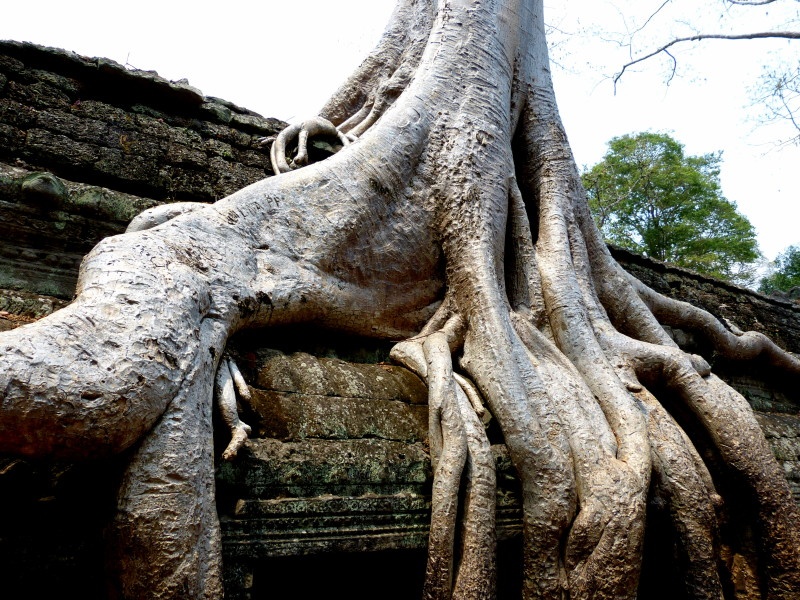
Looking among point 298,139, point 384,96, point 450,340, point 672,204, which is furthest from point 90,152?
point 672,204

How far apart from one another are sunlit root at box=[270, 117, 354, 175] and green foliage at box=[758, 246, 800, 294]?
1850 cm

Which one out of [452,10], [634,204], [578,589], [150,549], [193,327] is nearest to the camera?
[150,549]

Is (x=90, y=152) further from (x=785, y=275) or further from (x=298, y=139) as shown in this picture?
(x=785, y=275)

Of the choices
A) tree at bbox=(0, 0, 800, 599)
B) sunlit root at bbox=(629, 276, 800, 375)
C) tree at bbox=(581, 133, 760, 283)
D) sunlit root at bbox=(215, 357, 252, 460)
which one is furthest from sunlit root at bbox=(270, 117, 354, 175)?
tree at bbox=(581, 133, 760, 283)

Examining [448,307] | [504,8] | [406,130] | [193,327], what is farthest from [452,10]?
[193,327]

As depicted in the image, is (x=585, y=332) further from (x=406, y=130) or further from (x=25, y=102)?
(x=25, y=102)

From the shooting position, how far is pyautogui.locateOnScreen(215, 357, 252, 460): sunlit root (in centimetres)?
159

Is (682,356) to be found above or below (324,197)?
below

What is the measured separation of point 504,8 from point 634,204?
13.8m

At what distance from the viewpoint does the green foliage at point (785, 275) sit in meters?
18.0

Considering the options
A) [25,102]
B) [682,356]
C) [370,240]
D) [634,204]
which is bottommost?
[682,356]

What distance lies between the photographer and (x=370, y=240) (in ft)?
8.32

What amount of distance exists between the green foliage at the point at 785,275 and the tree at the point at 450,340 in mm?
17834

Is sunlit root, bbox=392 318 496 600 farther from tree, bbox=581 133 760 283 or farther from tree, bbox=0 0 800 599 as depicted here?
tree, bbox=581 133 760 283
